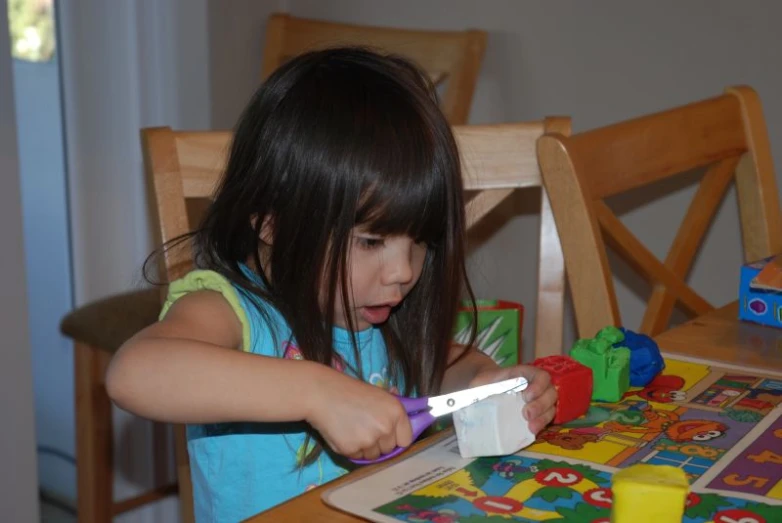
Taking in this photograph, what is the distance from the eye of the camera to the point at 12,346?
1559 mm

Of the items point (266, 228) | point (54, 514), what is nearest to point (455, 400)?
point (266, 228)

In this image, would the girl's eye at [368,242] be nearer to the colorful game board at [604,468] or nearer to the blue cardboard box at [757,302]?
the colorful game board at [604,468]

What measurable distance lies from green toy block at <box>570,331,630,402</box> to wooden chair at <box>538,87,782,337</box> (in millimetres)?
182

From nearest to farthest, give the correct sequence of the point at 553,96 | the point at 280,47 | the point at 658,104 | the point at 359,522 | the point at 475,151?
the point at 359,522
the point at 475,151
the point at 658,104
the point at 553,96
the point at 280,47

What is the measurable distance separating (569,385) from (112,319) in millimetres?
1031

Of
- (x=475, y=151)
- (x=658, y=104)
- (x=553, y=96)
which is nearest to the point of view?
(x=475, y=151)

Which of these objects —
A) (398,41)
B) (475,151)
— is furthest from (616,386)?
(398,41)

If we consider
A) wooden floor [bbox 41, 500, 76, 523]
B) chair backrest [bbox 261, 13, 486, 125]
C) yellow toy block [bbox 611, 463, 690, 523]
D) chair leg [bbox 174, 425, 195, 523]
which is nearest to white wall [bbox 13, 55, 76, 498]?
wooden floor [bbox 41, 500, 76, 523]

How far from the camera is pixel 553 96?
1.91m

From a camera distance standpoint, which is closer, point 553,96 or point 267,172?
point 267,172

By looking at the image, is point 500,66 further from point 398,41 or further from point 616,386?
point 616,386

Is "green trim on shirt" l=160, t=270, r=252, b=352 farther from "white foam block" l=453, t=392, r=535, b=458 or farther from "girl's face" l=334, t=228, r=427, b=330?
"white foam block" l=453, t=392, r=535, b=458

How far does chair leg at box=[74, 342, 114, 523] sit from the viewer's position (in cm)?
165

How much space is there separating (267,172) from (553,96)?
1155 mm
